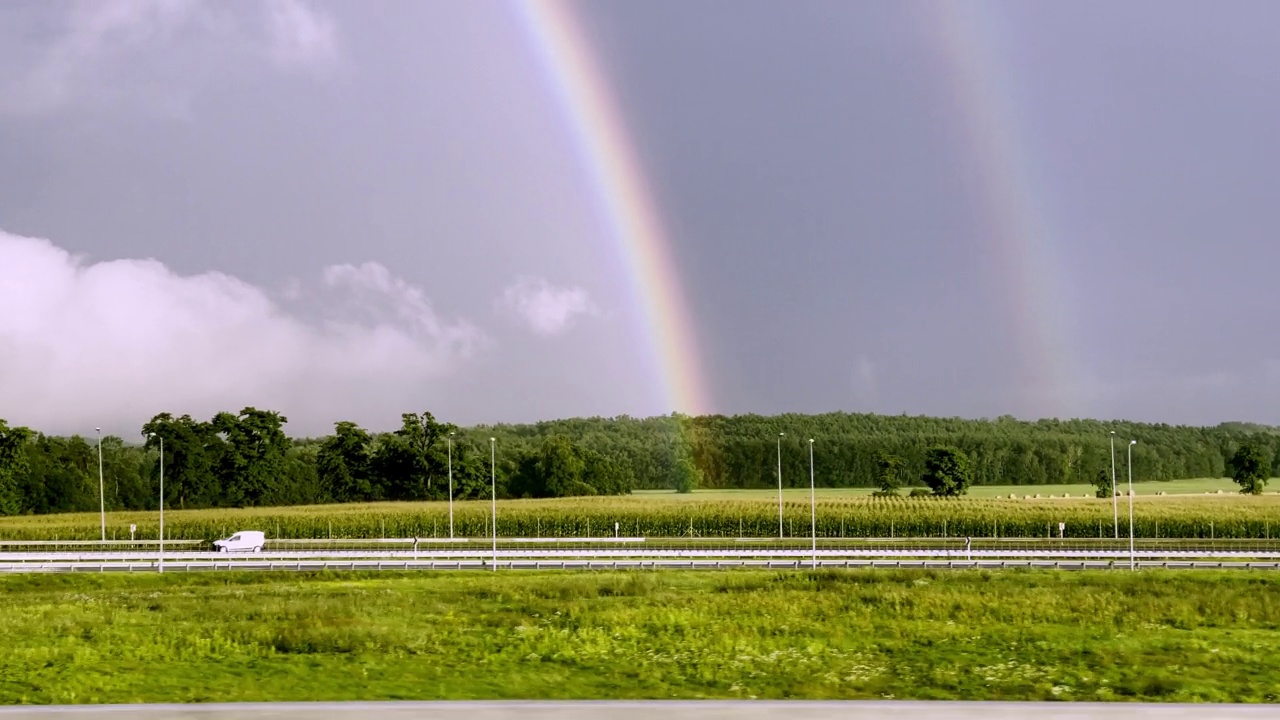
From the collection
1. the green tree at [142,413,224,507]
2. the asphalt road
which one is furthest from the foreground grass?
the green tree at [142,413,224,507]

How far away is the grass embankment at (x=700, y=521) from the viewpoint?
89.1 metres

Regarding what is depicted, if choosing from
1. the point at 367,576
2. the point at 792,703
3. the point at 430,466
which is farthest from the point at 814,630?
the point at 430,466

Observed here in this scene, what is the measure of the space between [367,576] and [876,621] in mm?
27906

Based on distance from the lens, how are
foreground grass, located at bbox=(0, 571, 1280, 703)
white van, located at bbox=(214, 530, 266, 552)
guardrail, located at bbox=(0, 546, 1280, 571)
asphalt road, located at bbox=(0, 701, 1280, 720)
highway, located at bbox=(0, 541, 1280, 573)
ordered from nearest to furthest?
asphalt road, located at bbox=(0, 701, 1280, 720)
foreground grass, located at bbox=(0, 571, 1280, 703)
highway, located at bbox=(0, 541, 1280, 573)
guardrail, located at bbox=(0, 546, 1280, 571)
white van, located at bbox=(214, 530, 266, 552)

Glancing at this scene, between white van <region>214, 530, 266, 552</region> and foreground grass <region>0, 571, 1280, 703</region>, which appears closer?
foreground grass <region>0, 571, 1280, 703</region>

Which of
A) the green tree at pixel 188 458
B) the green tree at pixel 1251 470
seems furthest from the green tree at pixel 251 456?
the green tree at pixel 1251 470

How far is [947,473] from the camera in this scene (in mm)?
127750

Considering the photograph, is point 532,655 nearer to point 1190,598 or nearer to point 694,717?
point 694,717

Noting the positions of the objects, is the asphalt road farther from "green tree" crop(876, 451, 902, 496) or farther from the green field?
the green field

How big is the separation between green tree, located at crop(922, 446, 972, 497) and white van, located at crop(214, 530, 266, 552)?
7157cm

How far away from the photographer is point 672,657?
25.0 metres

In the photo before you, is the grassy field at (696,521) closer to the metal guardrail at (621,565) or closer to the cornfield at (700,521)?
the cornfield at (700,521)

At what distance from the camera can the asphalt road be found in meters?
8.21

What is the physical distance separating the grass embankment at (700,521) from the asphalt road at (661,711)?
79.5 meters
